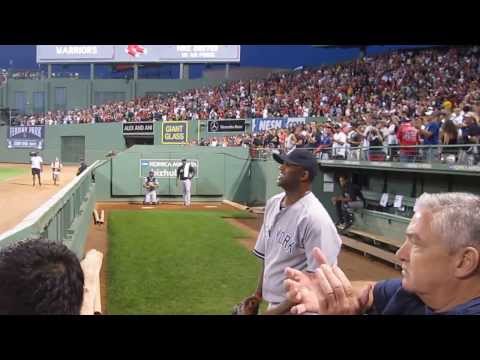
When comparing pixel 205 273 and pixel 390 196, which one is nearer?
pixel 205 273

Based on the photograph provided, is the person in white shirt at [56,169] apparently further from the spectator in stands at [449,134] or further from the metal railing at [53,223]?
the spectator in stands at [449,134]

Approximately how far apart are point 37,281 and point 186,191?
30.5ft

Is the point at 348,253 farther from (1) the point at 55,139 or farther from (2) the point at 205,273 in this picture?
(1) the point at 55,139

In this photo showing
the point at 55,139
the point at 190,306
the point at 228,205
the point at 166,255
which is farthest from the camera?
the point at 228,205

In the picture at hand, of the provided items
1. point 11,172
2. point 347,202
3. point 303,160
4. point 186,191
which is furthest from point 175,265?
point 11,172

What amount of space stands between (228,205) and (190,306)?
630cm

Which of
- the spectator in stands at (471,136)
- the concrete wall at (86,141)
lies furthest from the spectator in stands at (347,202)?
the concrete wall at (86,141)

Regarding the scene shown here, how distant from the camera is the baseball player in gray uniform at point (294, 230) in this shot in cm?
196

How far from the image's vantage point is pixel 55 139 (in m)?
9.24

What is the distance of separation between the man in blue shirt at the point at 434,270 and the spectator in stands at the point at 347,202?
6.51m

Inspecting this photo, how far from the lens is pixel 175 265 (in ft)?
19.5

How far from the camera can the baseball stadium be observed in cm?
107
